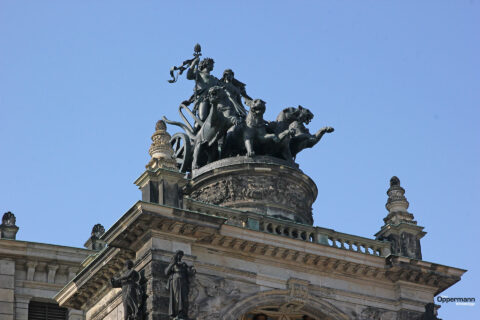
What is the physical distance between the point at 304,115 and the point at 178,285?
32.7ft

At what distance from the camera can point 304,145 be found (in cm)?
4028

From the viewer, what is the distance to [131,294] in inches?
1304

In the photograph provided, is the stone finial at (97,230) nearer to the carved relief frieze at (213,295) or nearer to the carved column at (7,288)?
the carved column at (7,288)

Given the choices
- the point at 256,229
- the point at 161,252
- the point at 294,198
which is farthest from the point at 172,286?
the point at 294,198

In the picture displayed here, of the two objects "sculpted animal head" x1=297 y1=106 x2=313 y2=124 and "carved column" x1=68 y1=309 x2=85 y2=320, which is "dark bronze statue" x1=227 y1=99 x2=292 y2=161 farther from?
"carved column" x1=68 y1=309 x2=85 y2=320

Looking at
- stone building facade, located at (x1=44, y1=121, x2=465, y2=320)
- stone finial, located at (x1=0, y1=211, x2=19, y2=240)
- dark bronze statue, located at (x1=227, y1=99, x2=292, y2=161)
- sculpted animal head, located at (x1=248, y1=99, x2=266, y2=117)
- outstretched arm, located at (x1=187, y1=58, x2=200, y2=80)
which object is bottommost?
stone building facade, located at (x1=44, y1=121, x2=465, y2=320)

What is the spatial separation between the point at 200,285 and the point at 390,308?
604 centimetres

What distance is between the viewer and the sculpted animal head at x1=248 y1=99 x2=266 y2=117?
3906cm

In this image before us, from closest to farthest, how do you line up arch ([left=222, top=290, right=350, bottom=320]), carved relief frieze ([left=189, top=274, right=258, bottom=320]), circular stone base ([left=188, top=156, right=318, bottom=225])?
carved relief frieze ([left=189, top=274, right=258, bottom=320])
arch ([left=222, top=290, right=350, bottom=320])
circular stone base ([left=188, top=156, right=318, bottom=225])

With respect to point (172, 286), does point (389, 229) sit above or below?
above

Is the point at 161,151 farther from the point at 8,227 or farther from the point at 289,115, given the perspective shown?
the point at 8,227

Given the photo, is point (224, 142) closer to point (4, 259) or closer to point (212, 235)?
point (212, 235)

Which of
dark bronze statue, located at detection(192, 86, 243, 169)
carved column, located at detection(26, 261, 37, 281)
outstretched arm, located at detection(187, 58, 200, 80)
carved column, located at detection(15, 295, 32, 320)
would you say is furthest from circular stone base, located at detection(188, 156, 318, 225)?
carved column, located at detection(15, 295, 32, 320)

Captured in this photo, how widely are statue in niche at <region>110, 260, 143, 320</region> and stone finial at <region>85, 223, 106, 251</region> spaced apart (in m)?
10.1
